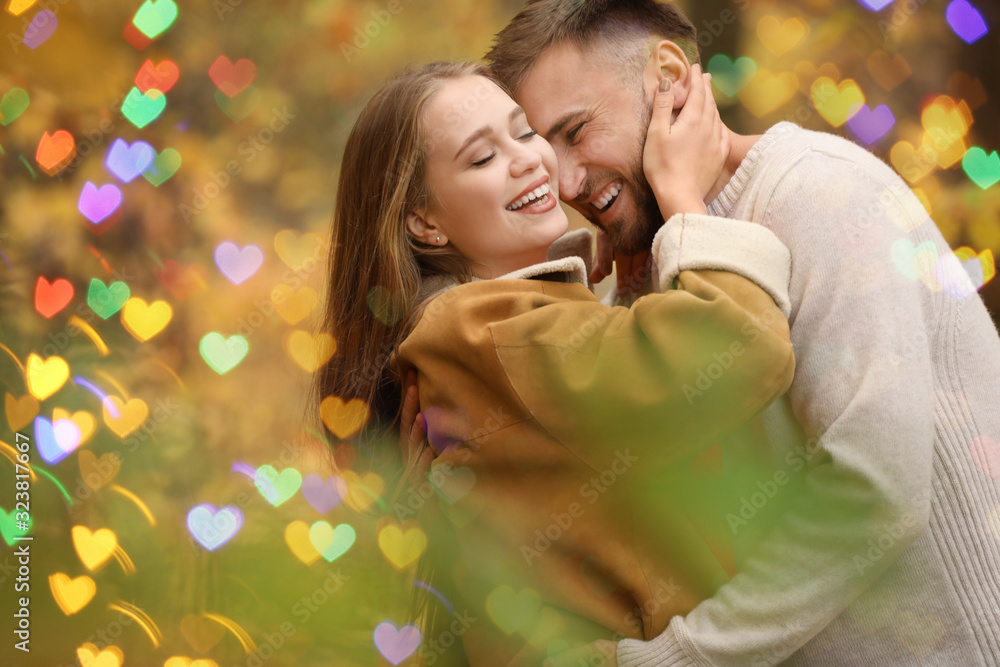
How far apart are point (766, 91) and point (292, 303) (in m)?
1.79

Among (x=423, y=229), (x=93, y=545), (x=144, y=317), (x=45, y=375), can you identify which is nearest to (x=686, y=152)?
(x=423, y=229)

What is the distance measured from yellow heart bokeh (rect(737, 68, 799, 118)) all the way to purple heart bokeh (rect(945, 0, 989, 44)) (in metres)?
0.45

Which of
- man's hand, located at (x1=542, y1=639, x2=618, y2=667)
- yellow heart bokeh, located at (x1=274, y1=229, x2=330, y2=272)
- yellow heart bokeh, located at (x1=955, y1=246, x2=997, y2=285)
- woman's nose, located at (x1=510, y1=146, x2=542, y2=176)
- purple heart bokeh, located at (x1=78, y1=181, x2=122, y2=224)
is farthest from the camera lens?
yellow heart bokeh, located at (x1=274, y1=229, x2=330, y2=272)

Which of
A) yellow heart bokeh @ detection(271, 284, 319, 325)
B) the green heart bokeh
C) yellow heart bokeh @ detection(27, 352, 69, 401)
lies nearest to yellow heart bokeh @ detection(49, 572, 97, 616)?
yellow heart bokeh @ detection(27, 352, 69, 401)

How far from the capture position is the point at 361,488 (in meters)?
2.05

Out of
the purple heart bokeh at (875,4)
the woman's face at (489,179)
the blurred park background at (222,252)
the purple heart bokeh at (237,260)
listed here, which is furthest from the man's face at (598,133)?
the purple heart bokeh at (237,260)

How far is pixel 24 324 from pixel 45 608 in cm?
90

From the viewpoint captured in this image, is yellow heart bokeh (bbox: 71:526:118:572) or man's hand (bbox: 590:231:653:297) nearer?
man's hand (bbox: 590:231:653:297)

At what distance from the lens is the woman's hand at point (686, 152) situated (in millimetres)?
1263

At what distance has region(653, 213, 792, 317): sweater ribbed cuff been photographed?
1067mm

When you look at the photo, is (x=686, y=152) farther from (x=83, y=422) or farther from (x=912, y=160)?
(x=83, y=422)

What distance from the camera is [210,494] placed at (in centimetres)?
254

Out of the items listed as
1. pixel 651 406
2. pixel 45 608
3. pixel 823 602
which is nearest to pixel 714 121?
pixel 651 406

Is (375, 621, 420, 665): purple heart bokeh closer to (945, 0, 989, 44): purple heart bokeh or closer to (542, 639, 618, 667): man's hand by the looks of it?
(542, 639, 618, 667): man's hand
